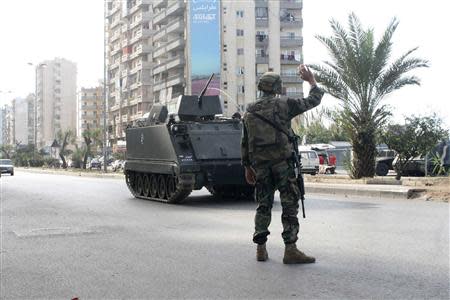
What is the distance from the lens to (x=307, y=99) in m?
5.62

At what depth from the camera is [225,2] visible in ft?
226

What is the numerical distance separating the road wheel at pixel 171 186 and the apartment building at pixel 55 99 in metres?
123

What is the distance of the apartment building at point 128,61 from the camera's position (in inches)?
3068

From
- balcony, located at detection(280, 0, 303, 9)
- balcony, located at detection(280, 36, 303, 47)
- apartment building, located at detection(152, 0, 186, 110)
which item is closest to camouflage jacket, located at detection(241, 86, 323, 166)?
apartment building, located at detection(152, 0, 186, 110)

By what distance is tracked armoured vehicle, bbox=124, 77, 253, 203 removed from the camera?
12.9 m

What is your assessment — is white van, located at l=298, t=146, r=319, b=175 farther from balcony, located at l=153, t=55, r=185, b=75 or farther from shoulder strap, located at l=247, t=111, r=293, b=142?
balcony, located at l=153, t=55, r=185, b=75

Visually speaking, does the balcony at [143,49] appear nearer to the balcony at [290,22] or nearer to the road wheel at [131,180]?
the balcony at [290,22]

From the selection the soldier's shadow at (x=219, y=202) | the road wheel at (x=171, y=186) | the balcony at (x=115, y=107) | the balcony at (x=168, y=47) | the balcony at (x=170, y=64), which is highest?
the balcony at (x=168, y=47)

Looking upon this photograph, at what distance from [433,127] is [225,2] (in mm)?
52785

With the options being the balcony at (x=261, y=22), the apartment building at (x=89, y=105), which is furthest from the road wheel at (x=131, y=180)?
the apartment building at (x=89, y=105)

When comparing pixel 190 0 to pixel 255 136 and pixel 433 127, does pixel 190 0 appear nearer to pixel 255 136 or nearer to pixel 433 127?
pixel 433 127

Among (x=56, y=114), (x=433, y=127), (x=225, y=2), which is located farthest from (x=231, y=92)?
(x=56, y=114)

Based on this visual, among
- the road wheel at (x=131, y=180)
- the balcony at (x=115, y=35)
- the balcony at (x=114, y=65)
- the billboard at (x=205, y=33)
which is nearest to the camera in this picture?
the road wheel at (x=131, y=180)

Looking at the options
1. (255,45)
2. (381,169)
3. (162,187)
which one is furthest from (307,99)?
(255,45)
